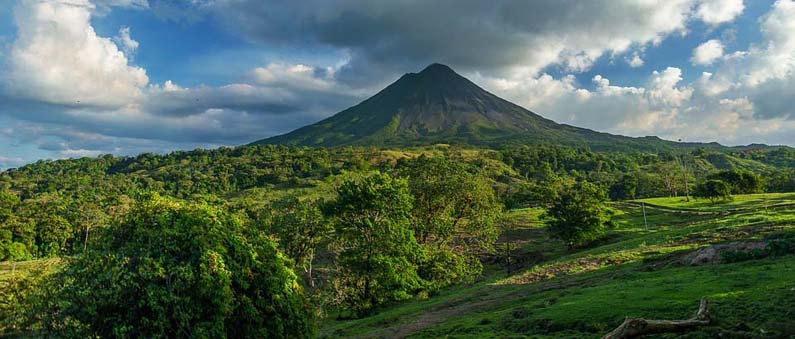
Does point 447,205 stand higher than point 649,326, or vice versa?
point 447,205

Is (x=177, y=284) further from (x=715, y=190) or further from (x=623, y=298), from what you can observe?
(x=715, y=190)

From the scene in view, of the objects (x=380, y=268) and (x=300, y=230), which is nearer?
(x=380, y=268)

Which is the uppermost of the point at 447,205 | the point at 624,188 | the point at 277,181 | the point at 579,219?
the point at 277,181

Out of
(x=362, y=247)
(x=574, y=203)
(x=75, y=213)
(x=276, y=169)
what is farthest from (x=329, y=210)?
(x=276, y=169)

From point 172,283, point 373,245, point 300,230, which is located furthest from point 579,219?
point 172,283

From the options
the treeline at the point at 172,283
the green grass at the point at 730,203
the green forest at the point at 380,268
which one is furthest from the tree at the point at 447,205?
the green grass at the point at 730,203

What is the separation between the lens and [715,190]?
72.1 m

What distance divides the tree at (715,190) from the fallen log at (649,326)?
238ft

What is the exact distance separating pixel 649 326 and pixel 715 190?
243 feet

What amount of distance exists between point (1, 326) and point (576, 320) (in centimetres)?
3604

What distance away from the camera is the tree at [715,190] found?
71700 mm

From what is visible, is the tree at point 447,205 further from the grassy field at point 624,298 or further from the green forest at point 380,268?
the grassy field at point 624,298

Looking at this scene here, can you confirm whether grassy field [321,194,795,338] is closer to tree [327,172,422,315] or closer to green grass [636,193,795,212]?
tree [327,172,422,315]

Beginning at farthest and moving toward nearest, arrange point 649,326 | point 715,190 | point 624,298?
point 715,190 → point 624,298 → point 649,326
